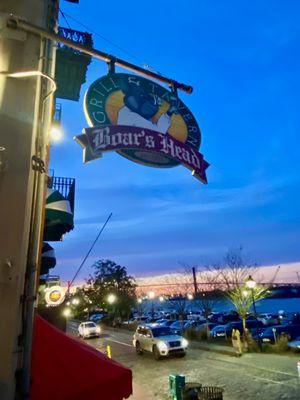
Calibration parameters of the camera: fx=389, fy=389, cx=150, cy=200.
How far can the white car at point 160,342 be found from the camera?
2112cm

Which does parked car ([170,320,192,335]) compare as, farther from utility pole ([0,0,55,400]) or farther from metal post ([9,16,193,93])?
utility pole ([0,0,55,400])

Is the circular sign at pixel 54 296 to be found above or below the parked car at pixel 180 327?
above

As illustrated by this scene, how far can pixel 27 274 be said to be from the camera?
3.54m

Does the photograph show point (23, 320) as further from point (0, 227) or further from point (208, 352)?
point (208, 352)

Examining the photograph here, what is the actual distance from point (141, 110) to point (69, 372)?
341cm

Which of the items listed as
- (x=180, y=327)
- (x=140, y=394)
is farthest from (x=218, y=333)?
(x=140, y=394)

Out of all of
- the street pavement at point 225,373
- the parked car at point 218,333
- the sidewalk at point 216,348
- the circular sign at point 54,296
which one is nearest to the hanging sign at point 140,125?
the circular sign at point 54,296

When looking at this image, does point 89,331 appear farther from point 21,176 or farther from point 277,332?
point 21,176

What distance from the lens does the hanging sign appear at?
5.02m

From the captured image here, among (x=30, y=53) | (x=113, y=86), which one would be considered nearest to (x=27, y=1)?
(x=30, y=53)

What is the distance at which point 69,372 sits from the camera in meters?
3.73

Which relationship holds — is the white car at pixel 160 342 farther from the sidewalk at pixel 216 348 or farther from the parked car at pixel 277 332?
the parked car at pixel 277 332

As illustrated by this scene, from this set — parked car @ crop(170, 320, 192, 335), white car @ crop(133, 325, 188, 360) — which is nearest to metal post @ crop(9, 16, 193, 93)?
white car @ crop(133, 325, 188, 360)

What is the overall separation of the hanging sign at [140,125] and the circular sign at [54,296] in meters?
Answer: 6.33
